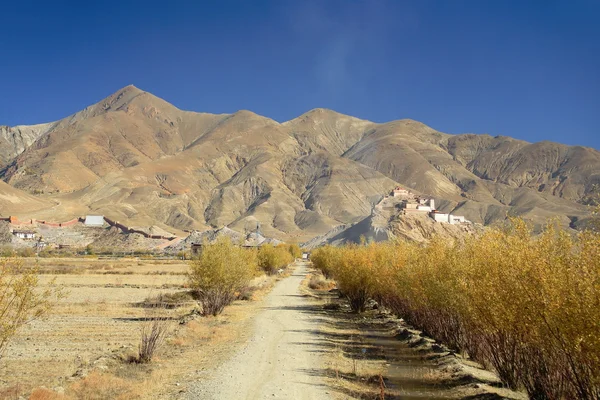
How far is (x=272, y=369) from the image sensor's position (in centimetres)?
1695

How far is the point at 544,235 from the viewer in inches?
495

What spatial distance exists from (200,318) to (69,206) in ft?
624

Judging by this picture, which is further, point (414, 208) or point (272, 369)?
point (414, 208)

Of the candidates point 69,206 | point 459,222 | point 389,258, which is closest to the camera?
point 389,258

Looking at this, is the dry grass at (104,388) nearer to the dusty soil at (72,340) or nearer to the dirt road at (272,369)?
the dusty soil at (72,340)

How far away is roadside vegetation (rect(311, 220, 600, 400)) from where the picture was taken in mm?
9203

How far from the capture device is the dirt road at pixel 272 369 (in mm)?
13859

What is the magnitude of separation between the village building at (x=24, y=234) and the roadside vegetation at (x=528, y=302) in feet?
460

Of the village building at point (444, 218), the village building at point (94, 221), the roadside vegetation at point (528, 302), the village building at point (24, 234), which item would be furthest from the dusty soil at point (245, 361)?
the village building at point (94, 221)

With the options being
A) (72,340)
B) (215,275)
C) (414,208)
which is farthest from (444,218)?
(72,340)

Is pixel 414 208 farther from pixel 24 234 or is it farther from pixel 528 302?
pixel 528 302

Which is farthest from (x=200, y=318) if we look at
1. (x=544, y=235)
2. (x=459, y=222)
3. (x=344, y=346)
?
(x=459, y=222)

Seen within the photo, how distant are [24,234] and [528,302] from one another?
151 m

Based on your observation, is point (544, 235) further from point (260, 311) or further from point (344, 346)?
point (260, 311)
